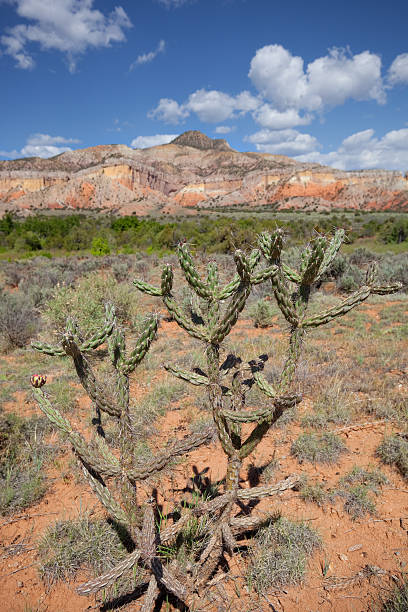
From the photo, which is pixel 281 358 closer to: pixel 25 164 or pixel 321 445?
pixel 321 445

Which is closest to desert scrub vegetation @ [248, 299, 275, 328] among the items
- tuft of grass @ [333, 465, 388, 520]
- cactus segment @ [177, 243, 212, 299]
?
tuft of grass @ [333, 465, 388, 520]

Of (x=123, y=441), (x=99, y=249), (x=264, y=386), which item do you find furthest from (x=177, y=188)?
(x=123, y=441)

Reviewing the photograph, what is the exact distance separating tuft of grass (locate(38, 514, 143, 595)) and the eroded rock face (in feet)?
216

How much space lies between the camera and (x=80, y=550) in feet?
8.47

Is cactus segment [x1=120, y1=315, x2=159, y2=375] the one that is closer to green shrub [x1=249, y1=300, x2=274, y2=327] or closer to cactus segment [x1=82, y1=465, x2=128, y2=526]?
cactus segment [x1=82, y1=465, x2=128, y2=526]

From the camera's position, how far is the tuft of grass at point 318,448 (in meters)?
3.59

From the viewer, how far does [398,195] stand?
234ft

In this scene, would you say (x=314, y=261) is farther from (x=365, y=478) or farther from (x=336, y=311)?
(x=365, y=478)

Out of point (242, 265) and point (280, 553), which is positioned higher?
point (242, 265)

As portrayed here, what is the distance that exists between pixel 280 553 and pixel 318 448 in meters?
1.39

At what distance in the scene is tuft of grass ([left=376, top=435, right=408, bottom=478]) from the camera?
3334 mm

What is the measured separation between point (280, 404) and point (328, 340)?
5.16 meters

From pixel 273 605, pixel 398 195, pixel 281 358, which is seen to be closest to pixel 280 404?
pixel 273 605

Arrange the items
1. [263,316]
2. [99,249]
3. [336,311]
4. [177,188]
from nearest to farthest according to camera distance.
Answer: [336,311]
[263,316]
[99,249]
[177,188]
